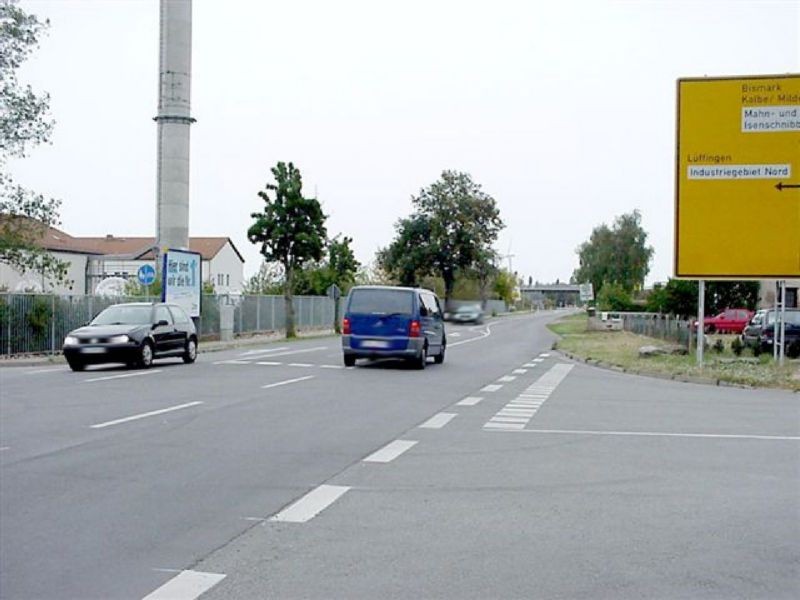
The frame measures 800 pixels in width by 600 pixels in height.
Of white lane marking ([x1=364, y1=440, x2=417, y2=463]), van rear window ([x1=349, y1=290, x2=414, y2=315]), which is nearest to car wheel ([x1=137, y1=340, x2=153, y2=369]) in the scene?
van rear window ([x1=349, y1=290, x2=414, y2=315])

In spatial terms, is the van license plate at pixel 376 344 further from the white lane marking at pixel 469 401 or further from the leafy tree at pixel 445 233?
the leafy tree at pixel 445 233

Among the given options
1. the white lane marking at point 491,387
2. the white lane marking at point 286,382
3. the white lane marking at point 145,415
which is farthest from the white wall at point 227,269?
the white lane marking at point 145,415

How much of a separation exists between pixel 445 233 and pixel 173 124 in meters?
43.8

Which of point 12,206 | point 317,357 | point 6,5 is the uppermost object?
point 6,5

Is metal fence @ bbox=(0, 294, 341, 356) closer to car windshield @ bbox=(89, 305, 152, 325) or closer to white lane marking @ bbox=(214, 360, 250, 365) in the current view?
car windshield @ bbox=(89, 305, 152, 325)

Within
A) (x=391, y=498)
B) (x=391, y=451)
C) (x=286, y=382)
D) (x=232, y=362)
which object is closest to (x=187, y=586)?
(x=391, y=498)

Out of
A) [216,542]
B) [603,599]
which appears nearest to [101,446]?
[216,542]

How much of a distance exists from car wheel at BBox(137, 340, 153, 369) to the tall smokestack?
21.6 metres

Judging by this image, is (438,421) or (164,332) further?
(164,332)

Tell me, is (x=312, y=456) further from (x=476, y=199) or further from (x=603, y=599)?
(x=476, y=199)

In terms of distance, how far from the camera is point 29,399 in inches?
582

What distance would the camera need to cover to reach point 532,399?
16172 millimetres

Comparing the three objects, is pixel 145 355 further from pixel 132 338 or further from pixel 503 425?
pixel 503 425

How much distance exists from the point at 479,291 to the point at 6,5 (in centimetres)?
5555
